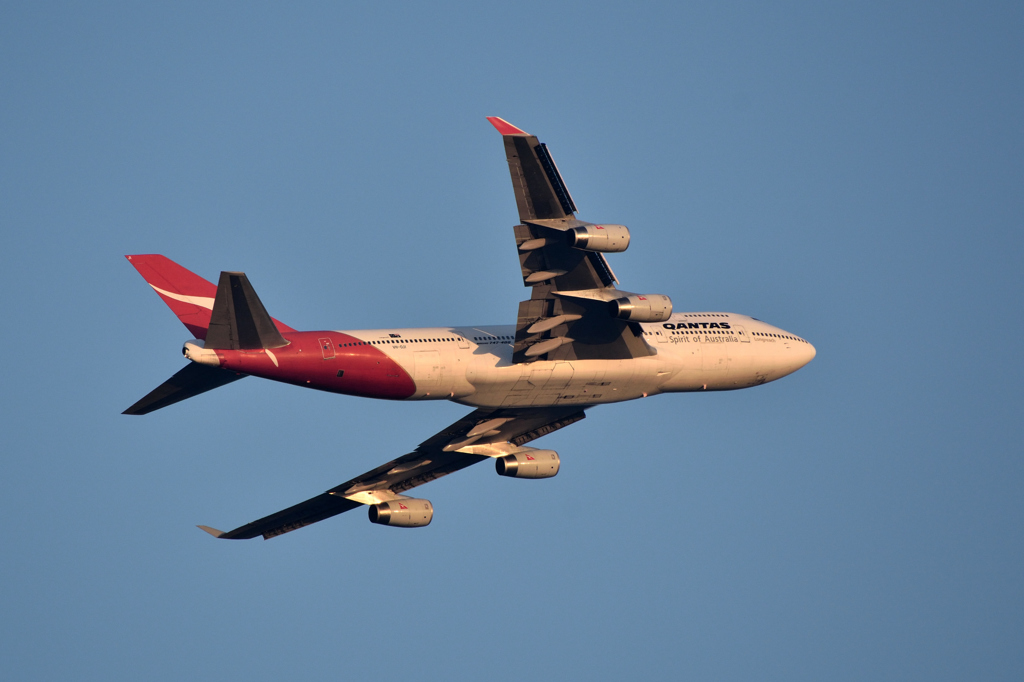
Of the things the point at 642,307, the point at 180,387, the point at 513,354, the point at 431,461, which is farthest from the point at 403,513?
the point at 642,307

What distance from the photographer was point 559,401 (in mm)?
48250

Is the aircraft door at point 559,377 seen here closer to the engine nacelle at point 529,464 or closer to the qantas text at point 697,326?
the engine nacelle at point 529,464

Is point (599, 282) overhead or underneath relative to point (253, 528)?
overhead

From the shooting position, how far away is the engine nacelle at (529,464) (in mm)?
49375

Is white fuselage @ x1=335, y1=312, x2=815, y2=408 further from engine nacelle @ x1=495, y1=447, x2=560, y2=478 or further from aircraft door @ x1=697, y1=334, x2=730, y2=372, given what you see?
engine nacelle @ x1=495, y1=447, x2=560, y2=478

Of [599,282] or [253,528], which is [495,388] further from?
[253,528]

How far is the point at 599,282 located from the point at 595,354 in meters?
4.04


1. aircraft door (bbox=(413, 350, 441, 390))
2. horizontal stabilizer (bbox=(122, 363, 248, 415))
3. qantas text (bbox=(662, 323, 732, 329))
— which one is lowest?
horizontal stabilizer (bbox=(122, 363, 248, 415))

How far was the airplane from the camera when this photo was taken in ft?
132

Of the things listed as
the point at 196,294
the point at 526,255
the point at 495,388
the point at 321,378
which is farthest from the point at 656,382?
the point at 196,294

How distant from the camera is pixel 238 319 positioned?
39438 millimetres

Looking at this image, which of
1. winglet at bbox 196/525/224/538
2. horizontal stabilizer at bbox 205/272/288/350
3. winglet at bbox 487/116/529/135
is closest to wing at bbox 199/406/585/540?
winglet at bbox 196/525/224/538

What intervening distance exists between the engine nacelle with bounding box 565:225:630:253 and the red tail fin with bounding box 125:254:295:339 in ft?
36.6

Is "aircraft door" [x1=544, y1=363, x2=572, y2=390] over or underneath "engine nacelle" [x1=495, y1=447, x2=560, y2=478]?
over
